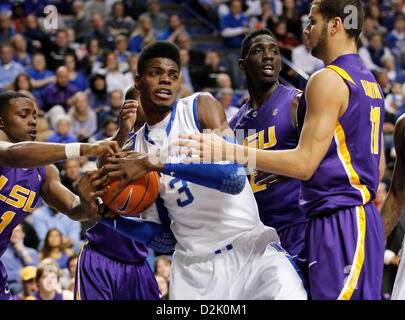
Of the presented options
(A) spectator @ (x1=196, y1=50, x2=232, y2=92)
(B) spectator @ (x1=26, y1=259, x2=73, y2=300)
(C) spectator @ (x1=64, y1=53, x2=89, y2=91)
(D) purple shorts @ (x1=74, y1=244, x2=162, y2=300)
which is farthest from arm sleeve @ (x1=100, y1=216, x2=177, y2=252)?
(A) spectator @ (x1=196, y1=50, x2=232, y2=92)

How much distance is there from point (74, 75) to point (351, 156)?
24.3 feet

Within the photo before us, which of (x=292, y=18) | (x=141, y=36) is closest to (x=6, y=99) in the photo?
(x=141, y=36)

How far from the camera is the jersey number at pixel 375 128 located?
3086 mm

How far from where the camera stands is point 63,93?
934 cm

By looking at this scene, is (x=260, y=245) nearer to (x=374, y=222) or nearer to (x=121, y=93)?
(x=374, y=222)

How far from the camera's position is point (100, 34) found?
11.1m

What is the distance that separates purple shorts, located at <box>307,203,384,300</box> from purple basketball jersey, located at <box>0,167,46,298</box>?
2060 mm

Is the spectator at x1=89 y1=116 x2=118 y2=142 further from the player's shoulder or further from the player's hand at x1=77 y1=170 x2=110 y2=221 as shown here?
the player's shoulder

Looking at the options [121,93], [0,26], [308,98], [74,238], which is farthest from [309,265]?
[0,26]

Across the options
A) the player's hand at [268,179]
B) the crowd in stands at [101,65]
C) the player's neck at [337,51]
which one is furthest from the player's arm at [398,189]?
the crowd in stands at [101,65]

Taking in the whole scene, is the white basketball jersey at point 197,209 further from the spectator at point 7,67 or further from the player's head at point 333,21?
the spectator at point 7,67

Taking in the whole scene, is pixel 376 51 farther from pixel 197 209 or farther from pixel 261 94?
pixel 197 209
